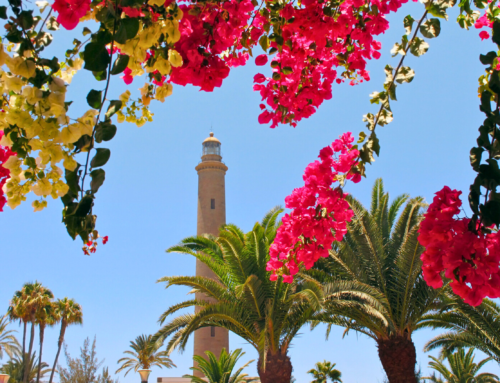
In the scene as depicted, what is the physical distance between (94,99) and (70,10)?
0.30 meters

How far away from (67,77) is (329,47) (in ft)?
7.14

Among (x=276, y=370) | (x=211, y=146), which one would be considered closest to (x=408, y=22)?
(x=276, y=370)

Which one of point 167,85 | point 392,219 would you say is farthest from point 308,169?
point 392,219

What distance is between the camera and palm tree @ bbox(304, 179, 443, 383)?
11.3m

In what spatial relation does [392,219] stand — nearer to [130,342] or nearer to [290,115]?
[290,115]

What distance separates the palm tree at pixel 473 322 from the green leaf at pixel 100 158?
1105cm

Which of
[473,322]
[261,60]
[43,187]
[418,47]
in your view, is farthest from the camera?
[473,322]

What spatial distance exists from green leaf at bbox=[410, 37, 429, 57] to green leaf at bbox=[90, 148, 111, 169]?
82.2 inches

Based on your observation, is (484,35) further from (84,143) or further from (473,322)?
(473,322)

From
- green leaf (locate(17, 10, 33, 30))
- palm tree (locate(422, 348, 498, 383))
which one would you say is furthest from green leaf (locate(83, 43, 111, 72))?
palm tree (locate(422, 348, 498, 383))

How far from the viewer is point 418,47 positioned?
2.79 meters

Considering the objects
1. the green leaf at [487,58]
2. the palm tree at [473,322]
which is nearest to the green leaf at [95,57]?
the green leaf at [487,58]

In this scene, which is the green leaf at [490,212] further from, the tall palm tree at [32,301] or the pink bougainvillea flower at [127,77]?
the tall palm tree at [32,301]

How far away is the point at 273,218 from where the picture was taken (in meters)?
14.7
